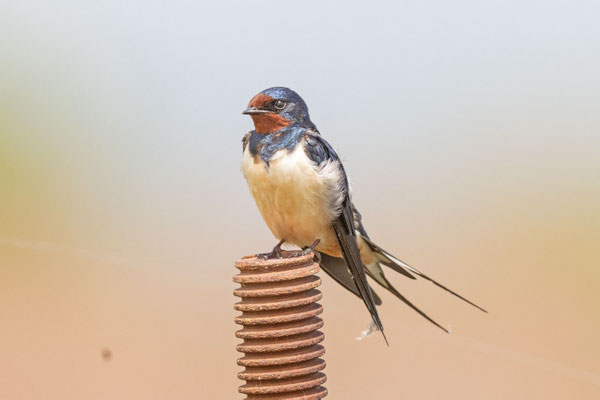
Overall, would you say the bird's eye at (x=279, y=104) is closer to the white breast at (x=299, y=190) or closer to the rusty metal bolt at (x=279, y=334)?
the white breast at (x=299, y=190)

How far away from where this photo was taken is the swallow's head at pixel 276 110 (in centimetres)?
267

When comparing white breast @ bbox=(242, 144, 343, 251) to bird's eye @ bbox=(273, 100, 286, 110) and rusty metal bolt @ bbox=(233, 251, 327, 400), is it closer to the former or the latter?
bird's eye @ bbox=(273, 100, 286, 110)

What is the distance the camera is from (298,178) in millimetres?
2748

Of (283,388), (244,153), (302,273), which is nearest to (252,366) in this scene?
(283,388)

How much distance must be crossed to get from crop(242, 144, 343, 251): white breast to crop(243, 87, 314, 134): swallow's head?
0.30 feet

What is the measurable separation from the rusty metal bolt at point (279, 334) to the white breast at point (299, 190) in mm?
1256

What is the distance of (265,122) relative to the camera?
273 cm

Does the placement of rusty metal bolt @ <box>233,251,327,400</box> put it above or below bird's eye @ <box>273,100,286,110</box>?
below

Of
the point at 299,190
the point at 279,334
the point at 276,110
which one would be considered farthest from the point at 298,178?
the point at 279,334

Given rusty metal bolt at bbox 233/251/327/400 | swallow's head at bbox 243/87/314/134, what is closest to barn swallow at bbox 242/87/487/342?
swallow's head at bbox 243/87/314/134

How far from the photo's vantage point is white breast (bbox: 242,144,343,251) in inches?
108

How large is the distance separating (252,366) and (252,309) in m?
0.10

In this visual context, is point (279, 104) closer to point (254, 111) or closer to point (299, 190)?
point (254, 111)

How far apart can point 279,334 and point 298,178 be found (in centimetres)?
137
